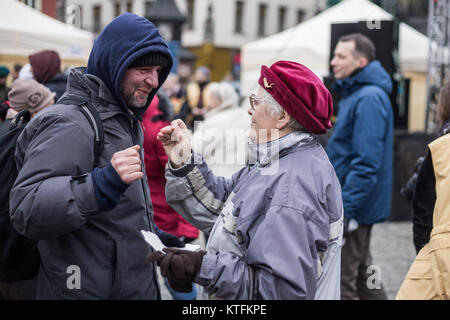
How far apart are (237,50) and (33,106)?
39.3 m

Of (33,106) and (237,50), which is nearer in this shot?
(33,106)

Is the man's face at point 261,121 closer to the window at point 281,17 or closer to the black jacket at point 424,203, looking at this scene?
the black jacket at point 424,203

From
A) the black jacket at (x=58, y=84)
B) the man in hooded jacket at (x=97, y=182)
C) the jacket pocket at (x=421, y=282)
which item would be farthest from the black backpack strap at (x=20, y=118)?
the jacket pocket at (x=421, y=282)

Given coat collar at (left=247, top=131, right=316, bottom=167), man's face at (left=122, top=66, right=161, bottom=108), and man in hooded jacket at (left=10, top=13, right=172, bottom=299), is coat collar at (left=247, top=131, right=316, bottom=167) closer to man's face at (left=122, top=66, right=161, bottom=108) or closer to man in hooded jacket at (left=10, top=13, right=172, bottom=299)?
man in hooded jacket at (left=10, top=13, right=172, bottom=299)

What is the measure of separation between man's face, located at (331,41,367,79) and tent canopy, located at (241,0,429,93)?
6.07 meters

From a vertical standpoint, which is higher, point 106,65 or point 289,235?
point 106,65

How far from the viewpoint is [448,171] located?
276 cm

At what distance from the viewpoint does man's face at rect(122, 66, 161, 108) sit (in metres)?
2.50

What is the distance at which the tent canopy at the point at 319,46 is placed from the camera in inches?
433

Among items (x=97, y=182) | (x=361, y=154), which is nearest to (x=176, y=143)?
(x=97, y=182)

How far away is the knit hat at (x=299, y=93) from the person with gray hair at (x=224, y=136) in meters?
2.65

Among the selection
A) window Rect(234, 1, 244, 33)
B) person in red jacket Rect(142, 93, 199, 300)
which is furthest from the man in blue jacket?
window Rect(234, 1, 244, 33)
